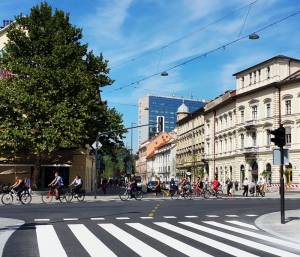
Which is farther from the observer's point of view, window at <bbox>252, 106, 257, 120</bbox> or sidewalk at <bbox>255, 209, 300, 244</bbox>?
window at <bbox>252, 106, 257, 120</bbox>

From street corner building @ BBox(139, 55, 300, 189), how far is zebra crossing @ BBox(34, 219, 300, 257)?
54246 mm

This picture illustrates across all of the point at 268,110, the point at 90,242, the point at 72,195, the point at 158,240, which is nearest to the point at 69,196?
the point at 72,195

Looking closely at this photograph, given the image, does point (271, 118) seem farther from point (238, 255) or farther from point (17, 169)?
point (238, 255)

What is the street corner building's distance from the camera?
248ft

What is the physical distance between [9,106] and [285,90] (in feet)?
153

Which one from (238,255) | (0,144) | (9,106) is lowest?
(238,255)

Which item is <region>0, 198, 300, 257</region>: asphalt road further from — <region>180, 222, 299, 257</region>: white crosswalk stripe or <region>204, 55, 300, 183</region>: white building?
<region>204, 55, 300, 183</region>: white building

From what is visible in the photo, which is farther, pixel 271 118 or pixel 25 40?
pixel 271 118

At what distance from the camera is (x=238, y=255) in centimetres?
1072

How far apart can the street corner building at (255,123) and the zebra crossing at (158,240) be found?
54.2 m

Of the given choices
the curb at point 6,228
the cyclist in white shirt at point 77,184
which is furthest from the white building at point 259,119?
the curb at point 6,228

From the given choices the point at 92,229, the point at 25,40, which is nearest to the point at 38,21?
the point at 25,40

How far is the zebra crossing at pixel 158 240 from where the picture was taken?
11.1 m

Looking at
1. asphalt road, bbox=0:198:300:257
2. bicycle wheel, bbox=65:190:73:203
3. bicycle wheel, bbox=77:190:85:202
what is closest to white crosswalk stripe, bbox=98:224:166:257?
asphalt road, bbox=0:198:300:257
